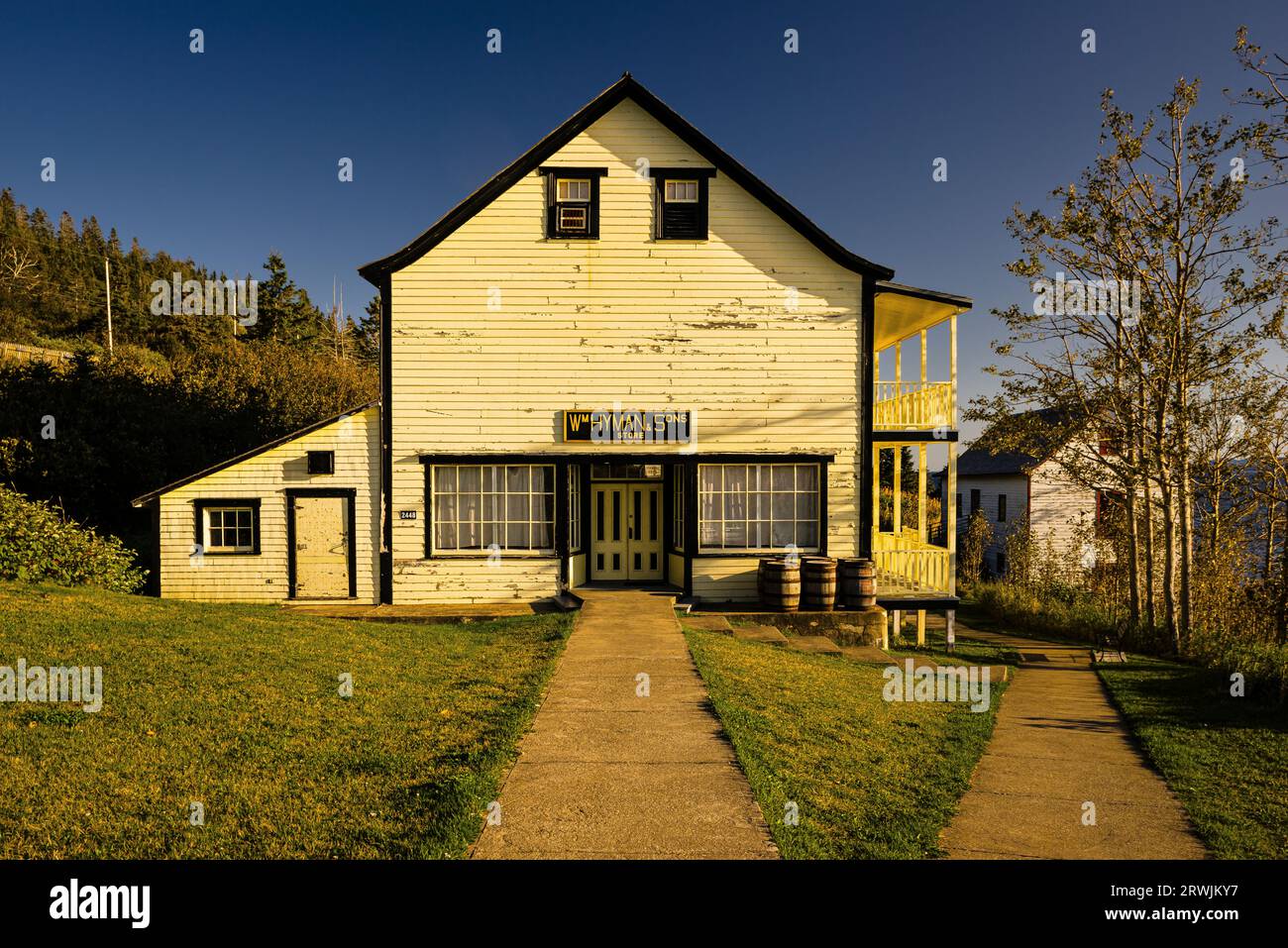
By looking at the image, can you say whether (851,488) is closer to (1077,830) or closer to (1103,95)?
(1077,830)

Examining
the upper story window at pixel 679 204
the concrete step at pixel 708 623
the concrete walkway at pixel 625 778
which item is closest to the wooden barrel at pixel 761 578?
the concrete step at pixel 708 623

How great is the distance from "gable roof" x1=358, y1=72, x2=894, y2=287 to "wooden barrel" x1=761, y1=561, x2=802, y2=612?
6386 millimetres

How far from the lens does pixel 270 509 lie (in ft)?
47.0

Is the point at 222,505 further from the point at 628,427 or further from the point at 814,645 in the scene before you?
the point at 814,645

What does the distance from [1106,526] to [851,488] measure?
12.4 metres

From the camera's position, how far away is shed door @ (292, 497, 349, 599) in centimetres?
1439

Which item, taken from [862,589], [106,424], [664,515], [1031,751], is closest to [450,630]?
[664,515]

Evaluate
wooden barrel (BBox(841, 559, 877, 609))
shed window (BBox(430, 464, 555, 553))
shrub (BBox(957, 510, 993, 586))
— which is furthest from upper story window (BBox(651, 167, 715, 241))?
shrub (BBox(957, 510, 993, 586))

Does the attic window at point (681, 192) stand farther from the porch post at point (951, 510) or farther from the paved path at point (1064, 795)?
the paved path at point (1064, 795)

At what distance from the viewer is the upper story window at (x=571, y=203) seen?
1434 cm

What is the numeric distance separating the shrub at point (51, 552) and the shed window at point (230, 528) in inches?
72.4

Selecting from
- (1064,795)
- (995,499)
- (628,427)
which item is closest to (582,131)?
(628,427)

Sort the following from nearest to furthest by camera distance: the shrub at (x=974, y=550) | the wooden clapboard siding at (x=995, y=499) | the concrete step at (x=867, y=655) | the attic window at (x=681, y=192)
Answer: the concrete step at (x=867, y=655), the attic window at (x=681, y=192), the shrub at (x=974, y=550), the wooden clapboard siding at (x=995, y=499)

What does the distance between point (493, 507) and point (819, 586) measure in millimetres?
6861
